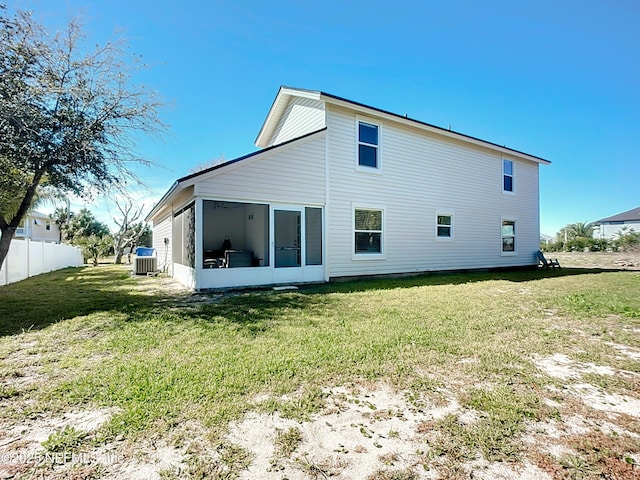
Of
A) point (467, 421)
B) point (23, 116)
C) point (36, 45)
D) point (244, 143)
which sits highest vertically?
point (244, 143)

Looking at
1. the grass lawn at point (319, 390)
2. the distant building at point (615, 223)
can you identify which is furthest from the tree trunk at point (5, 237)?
the distant building at point (615, 223)

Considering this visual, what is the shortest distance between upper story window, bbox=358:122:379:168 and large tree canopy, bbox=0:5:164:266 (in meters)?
5.95

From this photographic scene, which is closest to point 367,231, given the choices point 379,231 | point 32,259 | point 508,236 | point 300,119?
point 379,231

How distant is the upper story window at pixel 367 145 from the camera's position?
10.2 meters

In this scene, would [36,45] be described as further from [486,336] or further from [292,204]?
[486,336]

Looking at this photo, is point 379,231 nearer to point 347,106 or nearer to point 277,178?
point 277,178

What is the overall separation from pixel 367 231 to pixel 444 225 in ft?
12.9

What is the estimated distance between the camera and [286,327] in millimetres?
4660

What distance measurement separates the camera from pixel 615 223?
39281 millimetres

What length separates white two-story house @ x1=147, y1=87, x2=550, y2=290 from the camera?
830 centimetres

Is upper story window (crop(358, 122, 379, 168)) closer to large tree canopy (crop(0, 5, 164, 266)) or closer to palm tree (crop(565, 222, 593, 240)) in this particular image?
large tree canopy (crop(0, 5, 164, 266))

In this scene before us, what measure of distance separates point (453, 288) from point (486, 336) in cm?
447

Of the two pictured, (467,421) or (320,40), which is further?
(320,40)

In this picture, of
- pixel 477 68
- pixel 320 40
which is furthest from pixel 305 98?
pixel 477 68
